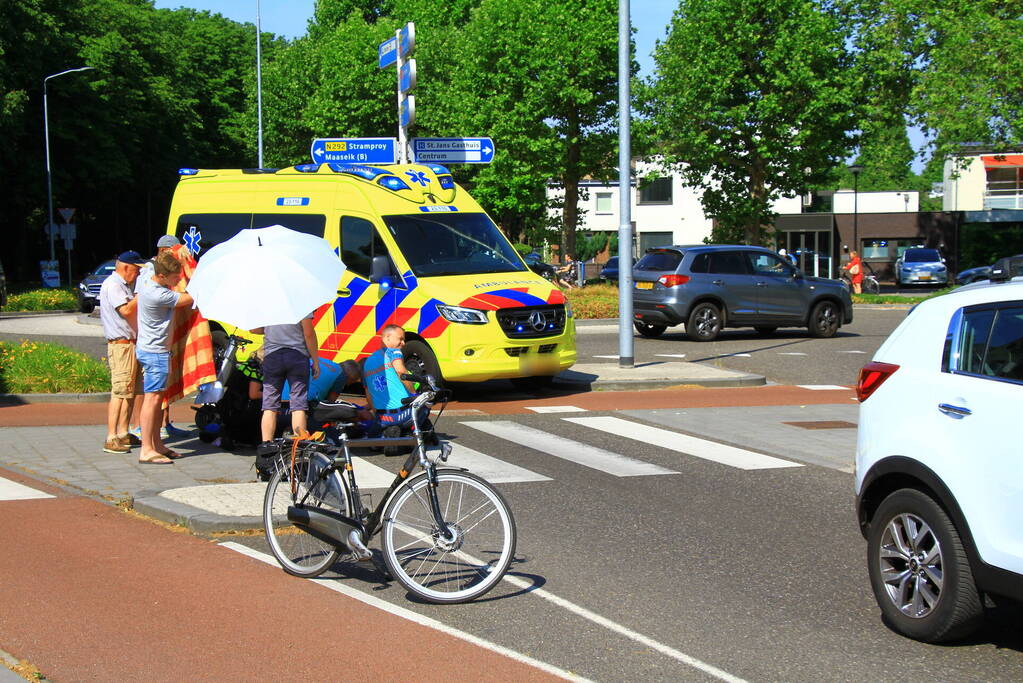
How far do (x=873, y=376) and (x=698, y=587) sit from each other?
1.51m

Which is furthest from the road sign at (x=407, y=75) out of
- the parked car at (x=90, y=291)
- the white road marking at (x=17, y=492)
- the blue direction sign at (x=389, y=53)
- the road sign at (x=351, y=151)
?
the parked car at (x=90, y=291)

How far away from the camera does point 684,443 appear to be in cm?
1155

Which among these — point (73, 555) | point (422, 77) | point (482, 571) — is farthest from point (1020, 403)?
point (422, 77)

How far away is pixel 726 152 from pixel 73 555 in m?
40.5

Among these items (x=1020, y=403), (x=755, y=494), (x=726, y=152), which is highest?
(x=726, y=152)

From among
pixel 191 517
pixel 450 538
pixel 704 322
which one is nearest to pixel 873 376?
pixel 450 538

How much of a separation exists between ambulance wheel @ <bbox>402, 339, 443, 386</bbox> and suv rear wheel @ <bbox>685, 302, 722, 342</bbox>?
10.0 meters

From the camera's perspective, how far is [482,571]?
616cm

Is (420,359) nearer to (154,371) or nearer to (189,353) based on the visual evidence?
(189,353)

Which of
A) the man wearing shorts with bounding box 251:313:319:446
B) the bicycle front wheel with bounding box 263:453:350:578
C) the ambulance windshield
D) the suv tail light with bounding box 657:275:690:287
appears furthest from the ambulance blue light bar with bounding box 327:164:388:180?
the suv tail light with bounding box 657:275:690:287

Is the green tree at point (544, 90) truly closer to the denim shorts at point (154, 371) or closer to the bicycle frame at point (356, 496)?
the denim shorts at point (154, 371)

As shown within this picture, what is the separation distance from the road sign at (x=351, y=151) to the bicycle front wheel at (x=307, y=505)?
10784mm

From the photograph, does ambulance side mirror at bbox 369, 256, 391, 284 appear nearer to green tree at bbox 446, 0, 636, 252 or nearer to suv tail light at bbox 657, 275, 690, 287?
suv tail light at bbox 657, 275, 690, 287

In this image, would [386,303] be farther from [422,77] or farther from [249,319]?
[422,77]
